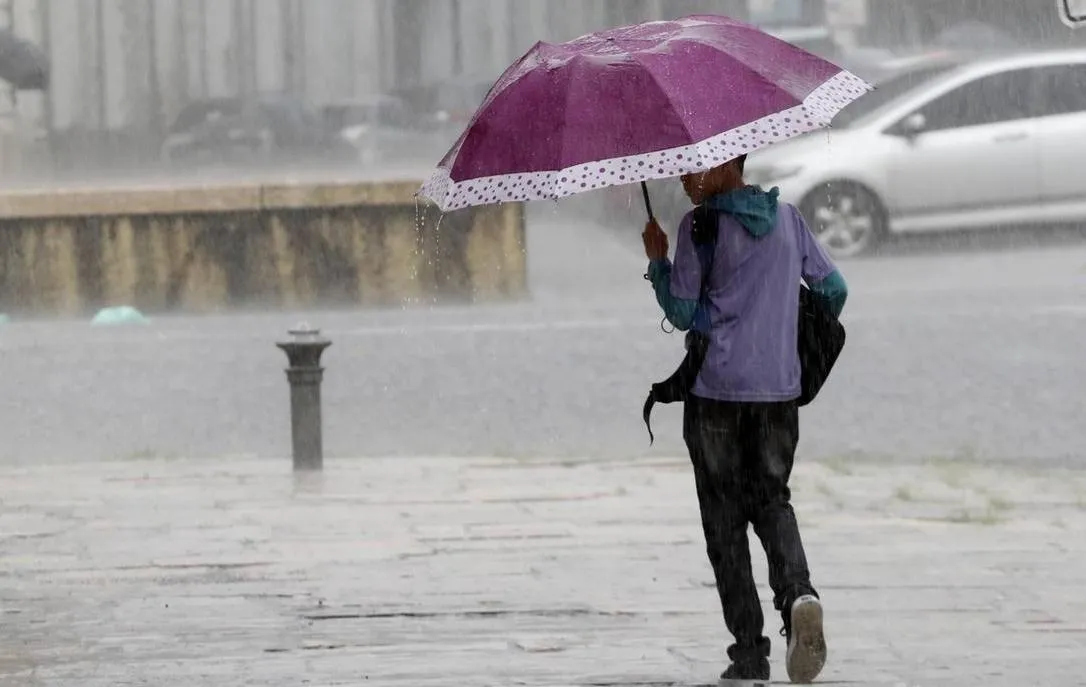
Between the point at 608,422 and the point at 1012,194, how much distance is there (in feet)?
23.0

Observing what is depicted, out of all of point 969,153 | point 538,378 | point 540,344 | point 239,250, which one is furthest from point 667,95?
point 969,153

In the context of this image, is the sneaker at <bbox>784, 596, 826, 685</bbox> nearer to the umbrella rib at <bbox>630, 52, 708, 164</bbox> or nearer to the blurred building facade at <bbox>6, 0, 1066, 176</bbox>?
the umbrella rib at <bbox>630, 52, 708, 164</bbox>

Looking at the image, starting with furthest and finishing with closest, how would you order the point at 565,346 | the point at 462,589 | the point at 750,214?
the point at 565,346
the point at 462,589
the point at 750,214

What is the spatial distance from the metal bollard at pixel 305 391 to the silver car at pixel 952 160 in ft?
26.7

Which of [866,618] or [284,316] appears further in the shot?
[284,316]

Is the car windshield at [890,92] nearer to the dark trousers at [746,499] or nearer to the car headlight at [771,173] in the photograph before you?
the car headlight at [771,173]

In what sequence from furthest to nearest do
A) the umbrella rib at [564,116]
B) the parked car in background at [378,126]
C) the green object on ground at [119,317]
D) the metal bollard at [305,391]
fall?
the parked car in background at [378,126]
the green object on ground at [119,317]
the metal bollard at [305,391]
the umbrella rib at [564,116]

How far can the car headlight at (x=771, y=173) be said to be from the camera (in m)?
17.0

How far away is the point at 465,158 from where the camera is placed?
198 inches

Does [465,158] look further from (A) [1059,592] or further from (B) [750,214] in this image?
(A) [1059,592]

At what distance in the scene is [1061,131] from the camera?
17047 millimetres

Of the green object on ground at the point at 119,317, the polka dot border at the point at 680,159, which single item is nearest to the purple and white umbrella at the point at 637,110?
the polka dot border at the point at 680,159

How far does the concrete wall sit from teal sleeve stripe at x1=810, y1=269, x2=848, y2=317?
11509 mm

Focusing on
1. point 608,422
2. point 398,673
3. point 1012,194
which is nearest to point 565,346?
point 608,422
